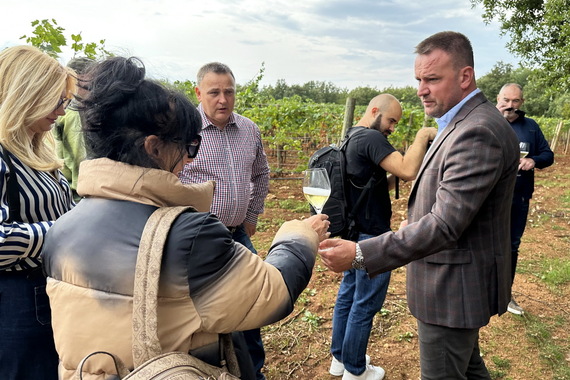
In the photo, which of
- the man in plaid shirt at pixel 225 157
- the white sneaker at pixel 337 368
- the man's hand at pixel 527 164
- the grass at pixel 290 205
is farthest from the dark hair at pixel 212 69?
the grass at pixel 290 205

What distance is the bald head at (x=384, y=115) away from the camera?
10.2ft

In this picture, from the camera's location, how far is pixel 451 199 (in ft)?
6.18

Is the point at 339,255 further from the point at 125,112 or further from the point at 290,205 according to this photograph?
the point at 290,205

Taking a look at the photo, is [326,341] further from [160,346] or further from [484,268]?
[160,346]

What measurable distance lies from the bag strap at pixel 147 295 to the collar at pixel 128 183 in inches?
6.0

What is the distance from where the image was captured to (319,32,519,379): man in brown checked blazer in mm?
1883

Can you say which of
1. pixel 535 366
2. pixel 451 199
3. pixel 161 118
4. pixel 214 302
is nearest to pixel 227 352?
pixel 214 302

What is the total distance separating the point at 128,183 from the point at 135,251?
8.7 inches

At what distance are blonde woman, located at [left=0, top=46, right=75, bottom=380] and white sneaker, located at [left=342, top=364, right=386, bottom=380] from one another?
2054 mm

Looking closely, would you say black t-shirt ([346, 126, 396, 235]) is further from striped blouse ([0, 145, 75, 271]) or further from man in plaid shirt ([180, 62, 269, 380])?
striped blouse ([0, 145, 75, 271])

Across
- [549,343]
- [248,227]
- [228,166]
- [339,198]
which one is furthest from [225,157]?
[549,343]

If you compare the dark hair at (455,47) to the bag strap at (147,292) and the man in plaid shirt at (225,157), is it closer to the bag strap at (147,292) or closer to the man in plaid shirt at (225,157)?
the man in plaid shirt at (225,157)

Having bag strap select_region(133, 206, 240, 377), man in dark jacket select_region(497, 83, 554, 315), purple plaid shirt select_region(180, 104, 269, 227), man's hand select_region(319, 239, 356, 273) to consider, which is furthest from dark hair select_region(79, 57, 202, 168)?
man in dark jacket select_region(497, 83, 554, 315)

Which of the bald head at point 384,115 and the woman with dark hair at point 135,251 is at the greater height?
the bald head at point 384,115
